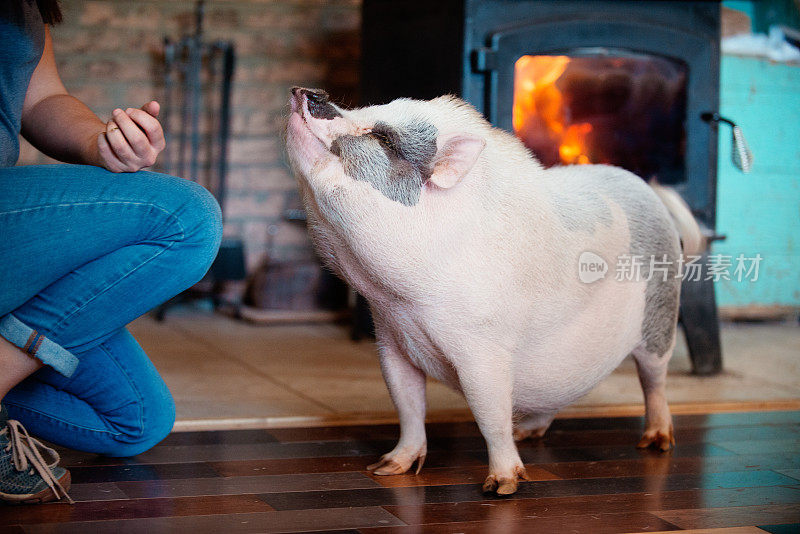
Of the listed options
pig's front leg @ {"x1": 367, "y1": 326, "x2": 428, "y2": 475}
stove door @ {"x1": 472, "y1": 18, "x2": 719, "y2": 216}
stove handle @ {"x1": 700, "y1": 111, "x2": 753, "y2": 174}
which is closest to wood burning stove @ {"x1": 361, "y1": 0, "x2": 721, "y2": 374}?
stove door @ {"x1": 472, "y1": 18, "x2": 719, "y2": 216}

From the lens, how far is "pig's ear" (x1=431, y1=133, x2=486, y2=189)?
121 cm

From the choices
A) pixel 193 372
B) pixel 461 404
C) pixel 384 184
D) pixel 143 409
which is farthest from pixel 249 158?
pixel 384 184

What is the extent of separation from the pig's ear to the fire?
3.52ft

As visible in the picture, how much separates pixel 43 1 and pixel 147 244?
0.38 m

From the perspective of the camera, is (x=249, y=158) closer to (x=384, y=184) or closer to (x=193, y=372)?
(x=193, y=372)

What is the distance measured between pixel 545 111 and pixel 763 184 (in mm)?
872

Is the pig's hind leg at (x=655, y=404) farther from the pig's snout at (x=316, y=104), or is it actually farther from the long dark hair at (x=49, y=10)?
the long dark hair at (x=49, y=10)

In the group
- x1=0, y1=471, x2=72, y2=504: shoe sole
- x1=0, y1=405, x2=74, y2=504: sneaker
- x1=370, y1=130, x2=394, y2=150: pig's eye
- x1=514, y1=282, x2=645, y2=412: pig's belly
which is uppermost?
x1=370, y1=130, x2=394, y2=150: pig's eye

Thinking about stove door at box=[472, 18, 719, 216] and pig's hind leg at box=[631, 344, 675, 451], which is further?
stove door at box=[472, 18, 719, 216]

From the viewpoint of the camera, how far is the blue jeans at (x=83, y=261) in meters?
1.11

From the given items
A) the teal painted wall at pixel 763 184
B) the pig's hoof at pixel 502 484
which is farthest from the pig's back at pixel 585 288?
the teal painted wall at pixel 763 184

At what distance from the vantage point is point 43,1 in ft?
4.11

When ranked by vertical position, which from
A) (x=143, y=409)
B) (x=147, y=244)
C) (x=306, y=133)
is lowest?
(x=143, y=409)

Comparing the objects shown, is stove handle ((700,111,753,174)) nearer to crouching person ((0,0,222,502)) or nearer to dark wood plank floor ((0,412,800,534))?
dark wood plank floor ((0,412,800,534))
